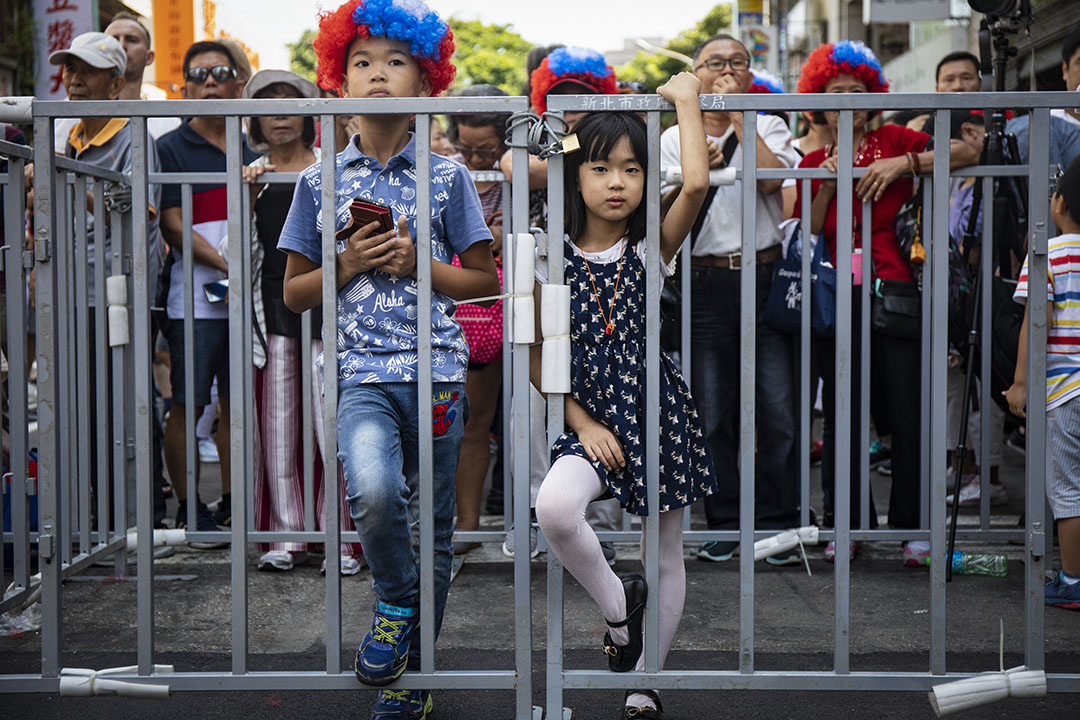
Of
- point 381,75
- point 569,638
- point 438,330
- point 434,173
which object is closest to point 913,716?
point 569,638

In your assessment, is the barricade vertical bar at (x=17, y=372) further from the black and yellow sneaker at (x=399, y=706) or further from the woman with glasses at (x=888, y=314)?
the woman with glasses at (x=888, y=314)

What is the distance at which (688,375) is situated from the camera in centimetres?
499

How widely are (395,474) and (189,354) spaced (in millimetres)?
2143

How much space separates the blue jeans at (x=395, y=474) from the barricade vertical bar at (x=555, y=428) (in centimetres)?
34

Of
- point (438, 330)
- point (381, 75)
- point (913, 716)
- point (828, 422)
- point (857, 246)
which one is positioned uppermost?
point (381, 75)

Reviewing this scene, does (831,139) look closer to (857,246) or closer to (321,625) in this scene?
(857,246)

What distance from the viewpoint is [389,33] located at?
129 inches

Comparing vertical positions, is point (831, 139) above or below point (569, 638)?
above

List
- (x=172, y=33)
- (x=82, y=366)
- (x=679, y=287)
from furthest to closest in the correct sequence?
(x=172, y=33), (x=679, y=287), (x=82, y=366)

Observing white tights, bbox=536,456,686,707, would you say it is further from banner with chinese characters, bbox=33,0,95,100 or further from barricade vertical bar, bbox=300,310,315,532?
banner with chinese characters, bbox=33,0,95,100

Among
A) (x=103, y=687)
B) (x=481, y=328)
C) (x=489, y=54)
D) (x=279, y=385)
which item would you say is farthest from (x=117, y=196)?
(x=489, y=54)

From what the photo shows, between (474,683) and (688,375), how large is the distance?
2283 millimetres

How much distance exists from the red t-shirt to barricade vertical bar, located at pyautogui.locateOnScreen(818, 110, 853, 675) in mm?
1945

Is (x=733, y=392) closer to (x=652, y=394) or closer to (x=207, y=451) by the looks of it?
(x=652, y=394)
